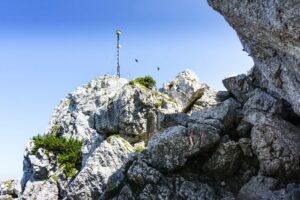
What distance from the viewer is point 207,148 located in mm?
30375

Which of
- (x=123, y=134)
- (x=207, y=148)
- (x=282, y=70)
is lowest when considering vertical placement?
(x=123, y=134)

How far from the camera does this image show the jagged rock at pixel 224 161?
1171 inches

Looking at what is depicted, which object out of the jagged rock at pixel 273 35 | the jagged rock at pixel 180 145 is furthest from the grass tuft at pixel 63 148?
the jagged rock at pixel 273 35

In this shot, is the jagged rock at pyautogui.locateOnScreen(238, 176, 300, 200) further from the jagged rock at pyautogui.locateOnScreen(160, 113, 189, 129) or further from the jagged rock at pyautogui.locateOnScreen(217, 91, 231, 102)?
the jagged rock at pyautogui.locateOnScreen(217, 91, 231, 102)

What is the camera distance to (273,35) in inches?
973

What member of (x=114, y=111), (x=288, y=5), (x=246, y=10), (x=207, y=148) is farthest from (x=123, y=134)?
(x=288, y=5)

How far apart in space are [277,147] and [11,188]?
1761 inches

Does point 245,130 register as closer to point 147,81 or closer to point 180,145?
point 180,145

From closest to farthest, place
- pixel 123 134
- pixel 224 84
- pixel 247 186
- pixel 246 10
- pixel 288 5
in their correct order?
1. pixel 288 5
2. pixel 246 10
3. pixel 247 186
4. pixel 224 84
5. pixel 123 134

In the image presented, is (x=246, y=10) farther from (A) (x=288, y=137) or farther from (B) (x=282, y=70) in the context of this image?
(A) (x=288, y=137)

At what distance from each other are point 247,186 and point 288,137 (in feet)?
16.1

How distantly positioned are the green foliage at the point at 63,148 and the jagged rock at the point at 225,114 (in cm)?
2288

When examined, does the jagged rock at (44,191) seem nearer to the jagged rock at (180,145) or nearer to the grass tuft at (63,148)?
the grass tuft at (63,148)

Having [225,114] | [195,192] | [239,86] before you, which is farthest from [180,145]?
[239,86]
